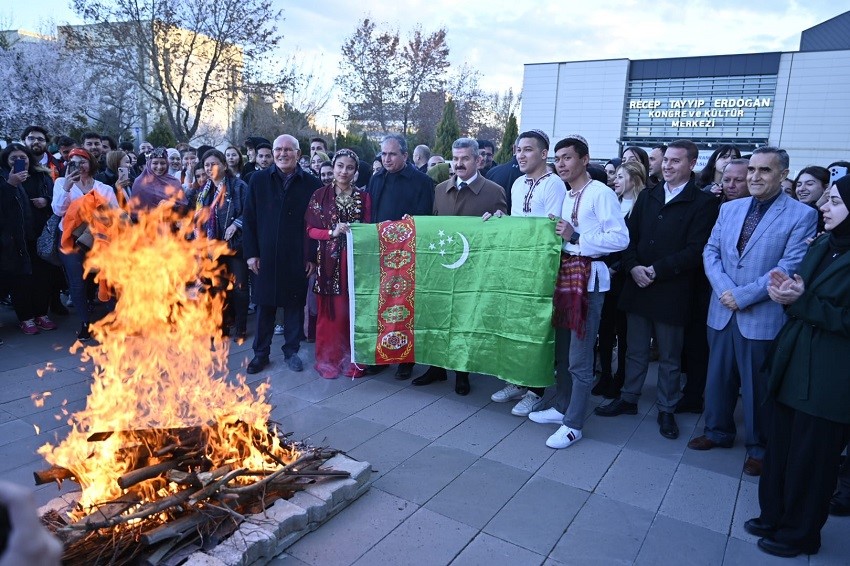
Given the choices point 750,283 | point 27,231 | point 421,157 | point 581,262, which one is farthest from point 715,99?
point 27,231

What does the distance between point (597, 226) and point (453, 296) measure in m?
1.56

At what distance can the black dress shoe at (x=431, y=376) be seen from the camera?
18.7ft

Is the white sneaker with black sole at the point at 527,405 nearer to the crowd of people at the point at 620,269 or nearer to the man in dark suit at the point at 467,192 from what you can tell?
the crowd of people at the point at 620,269

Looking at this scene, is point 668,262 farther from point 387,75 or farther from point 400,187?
point 387,75

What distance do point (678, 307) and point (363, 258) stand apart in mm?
2891

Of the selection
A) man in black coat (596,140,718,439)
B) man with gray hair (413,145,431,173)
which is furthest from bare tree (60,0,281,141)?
man in black coat (596,140,718,439)

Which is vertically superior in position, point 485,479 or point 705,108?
point 705,108

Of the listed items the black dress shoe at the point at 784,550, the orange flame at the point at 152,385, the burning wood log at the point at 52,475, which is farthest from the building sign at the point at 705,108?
the burning wood log at the point at 52,475

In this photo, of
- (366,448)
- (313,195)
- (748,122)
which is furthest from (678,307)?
(748,122)

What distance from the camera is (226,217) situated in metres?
6.92

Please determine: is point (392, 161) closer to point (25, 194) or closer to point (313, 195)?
point (313, 195)

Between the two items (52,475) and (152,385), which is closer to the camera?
(52,475)

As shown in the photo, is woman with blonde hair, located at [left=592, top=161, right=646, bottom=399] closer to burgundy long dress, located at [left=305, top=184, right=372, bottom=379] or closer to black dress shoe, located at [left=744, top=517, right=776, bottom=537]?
black dress shoe, located at [left=744, top=517, right=776, bottom=537]

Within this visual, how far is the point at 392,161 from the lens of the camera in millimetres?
5785
